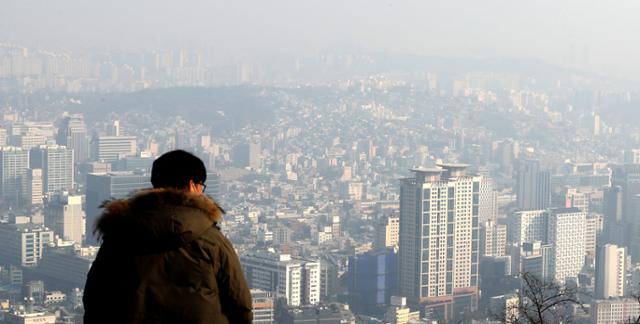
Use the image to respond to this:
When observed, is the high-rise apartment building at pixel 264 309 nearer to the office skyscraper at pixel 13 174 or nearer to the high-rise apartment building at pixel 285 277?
the high-rise apartment building at pixel 285 277

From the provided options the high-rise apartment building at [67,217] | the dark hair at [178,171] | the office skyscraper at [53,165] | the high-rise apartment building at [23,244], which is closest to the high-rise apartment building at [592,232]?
the high-rise apartment building at [67,217]

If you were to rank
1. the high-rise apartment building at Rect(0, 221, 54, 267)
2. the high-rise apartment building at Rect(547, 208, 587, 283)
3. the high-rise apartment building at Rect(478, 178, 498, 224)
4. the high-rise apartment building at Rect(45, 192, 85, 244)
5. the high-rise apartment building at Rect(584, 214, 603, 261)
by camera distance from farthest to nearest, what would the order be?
1. the high-rise apartment building at Rect(478, 178, 498, 224)
2. the high-rise apartment building at Rect(584, 214, 603, 261)
3. the high-rise apartment building at Rect(45, 192, 85, 244)
4. the high-rise apartment building at Rect(547, 208, 587, 283)
5. the high-rise apartment building at Rect(0, 221, 54, 267)

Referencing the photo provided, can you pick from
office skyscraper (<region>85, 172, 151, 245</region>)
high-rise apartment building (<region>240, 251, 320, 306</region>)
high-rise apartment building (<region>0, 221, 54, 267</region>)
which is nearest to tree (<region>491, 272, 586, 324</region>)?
high-rise apartment building (<region>240, 251, 320, 306</region>)

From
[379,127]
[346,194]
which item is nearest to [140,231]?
[346,194]

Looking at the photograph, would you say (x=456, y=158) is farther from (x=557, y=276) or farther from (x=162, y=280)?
(x=162, y=280)

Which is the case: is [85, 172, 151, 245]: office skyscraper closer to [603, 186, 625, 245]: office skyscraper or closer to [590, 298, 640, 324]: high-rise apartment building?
[603, 186, 625, 245]: office skyscraper

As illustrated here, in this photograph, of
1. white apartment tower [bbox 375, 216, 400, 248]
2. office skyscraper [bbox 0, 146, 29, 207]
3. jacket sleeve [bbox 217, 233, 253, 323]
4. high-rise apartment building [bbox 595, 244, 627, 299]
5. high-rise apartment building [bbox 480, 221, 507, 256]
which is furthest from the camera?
office skyscraper [bbox 0, 146, 29, 207]

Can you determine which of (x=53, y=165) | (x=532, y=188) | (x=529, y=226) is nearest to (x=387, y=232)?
(x=529, y=226)

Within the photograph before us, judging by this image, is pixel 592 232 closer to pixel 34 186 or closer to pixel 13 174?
pixel 34 186
